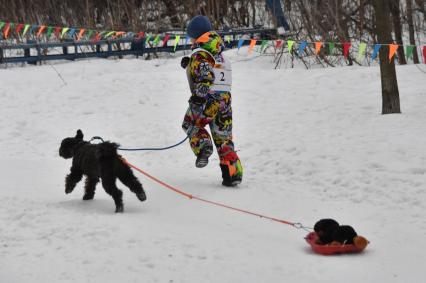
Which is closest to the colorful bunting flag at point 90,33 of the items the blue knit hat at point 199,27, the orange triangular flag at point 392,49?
the orange triangular flag at point 392,49

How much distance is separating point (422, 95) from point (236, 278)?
725 cm

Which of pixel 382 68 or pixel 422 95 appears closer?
pixel 382 68

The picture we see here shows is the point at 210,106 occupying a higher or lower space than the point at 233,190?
higher

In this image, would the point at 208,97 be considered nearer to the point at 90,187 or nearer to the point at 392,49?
the point at 90,187

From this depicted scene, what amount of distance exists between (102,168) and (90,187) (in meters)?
0.59

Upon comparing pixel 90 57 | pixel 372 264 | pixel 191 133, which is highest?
pixel 90 57

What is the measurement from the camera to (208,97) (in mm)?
7059

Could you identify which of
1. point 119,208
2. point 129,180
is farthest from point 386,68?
point 119,208

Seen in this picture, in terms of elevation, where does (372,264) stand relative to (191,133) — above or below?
below

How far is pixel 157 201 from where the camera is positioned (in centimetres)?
684

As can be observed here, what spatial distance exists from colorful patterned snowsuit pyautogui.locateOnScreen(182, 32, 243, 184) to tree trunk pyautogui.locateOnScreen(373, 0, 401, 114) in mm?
3127

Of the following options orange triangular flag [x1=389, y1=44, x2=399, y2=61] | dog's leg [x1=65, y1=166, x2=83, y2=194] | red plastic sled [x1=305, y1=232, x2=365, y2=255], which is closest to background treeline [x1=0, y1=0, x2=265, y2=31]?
orange triangular flag [x1=389, y1=44, x2=399, y2=61]

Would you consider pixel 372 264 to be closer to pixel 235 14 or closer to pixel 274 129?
pixel 274 129

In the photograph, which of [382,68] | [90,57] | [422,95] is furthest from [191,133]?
[90,57]
